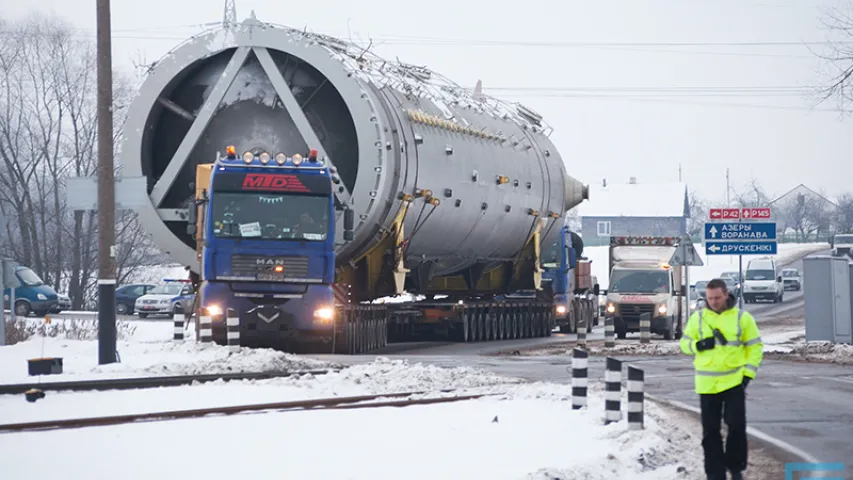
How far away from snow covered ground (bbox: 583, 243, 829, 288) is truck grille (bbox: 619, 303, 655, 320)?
60116 mm

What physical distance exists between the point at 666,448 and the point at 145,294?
44703 mm

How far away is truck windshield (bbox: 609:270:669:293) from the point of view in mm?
39719

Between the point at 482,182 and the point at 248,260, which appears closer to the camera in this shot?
the point at 248,260

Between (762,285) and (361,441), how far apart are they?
213 ft

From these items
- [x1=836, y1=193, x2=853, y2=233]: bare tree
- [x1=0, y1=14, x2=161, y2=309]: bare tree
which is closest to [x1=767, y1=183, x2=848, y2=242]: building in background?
[x1=836, y1=193, x2=853, y2=233]: bare tree

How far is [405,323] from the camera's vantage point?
3341cm

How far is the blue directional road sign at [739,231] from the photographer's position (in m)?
30.9

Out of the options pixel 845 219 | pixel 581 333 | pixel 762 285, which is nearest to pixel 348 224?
pixel 581 333

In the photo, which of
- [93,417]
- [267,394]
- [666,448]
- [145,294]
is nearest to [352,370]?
[267,394]

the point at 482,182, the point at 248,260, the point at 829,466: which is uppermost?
the point at 482,182

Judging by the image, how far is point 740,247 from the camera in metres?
31.2

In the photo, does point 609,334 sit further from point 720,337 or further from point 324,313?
point 720,337

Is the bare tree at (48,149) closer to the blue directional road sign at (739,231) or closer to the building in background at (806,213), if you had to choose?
the blue directional road sign at (739,231)

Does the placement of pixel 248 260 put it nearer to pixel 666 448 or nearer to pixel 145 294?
pixel 666 448
